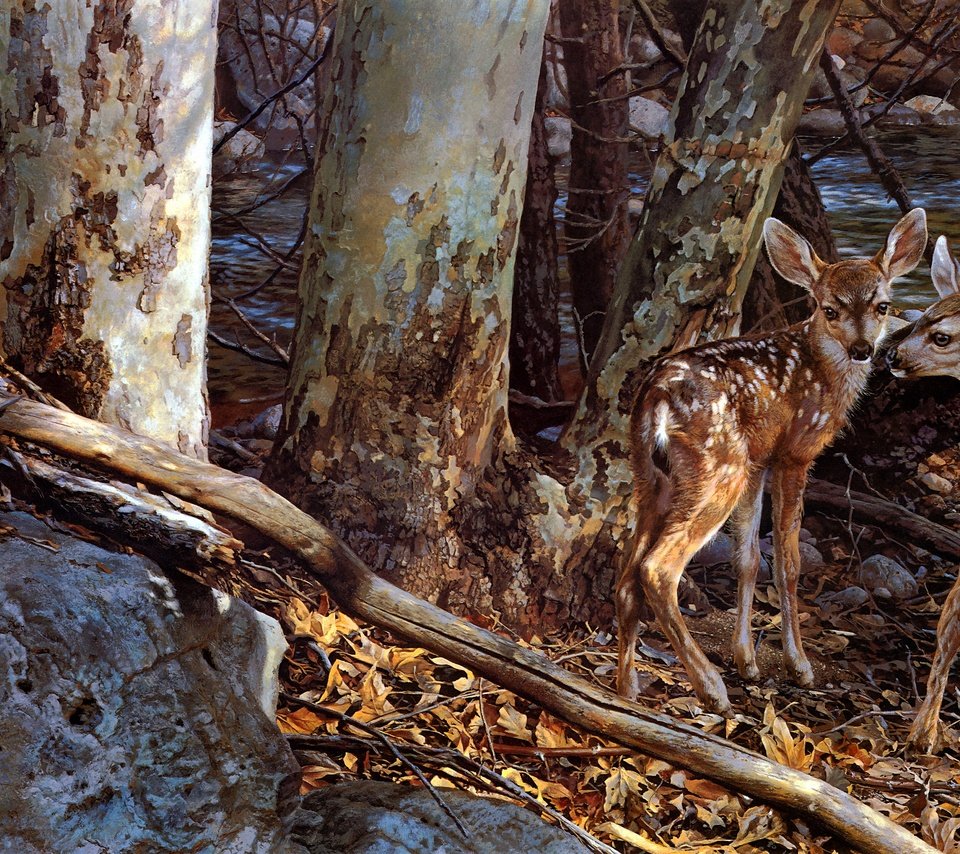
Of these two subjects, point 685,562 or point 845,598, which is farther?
point 845,598

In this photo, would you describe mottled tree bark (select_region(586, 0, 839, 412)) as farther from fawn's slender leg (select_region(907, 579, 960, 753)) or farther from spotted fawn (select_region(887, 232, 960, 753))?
fawn's slender leg (select_region(907, 579, 960, 753))

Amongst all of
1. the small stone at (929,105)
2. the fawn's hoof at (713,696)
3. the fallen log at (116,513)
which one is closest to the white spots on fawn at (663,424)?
the fawn's hoof at (713,696)

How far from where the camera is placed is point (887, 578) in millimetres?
3715

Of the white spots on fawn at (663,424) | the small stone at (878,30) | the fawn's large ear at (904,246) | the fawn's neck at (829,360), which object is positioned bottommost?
the white spots on fawn at (663,424)

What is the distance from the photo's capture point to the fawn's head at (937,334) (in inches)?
131

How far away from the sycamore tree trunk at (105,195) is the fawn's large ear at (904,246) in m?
1.96

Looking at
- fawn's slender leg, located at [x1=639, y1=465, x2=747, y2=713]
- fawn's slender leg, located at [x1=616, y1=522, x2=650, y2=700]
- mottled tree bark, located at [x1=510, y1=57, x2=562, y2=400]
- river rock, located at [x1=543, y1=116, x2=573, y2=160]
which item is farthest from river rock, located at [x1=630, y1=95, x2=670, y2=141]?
fawn's slender leg, located at [x1=616, y1=522, x2=650, y2=700]

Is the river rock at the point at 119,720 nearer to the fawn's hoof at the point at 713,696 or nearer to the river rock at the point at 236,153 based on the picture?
the fawn's hoof at the point at 713,696

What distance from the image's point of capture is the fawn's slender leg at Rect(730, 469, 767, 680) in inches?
128

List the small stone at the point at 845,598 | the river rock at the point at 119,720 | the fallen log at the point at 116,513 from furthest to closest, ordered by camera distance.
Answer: the small stone at the point at 845,598 < the fallen log at the point at 116,513 < the river rock at the point at 119,720

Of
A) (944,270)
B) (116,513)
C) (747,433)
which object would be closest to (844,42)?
(944,270)

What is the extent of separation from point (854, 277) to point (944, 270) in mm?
346

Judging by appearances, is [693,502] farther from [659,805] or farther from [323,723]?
[323,723]

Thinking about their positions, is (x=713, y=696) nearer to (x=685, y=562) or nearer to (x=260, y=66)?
(x=685, y=562)
